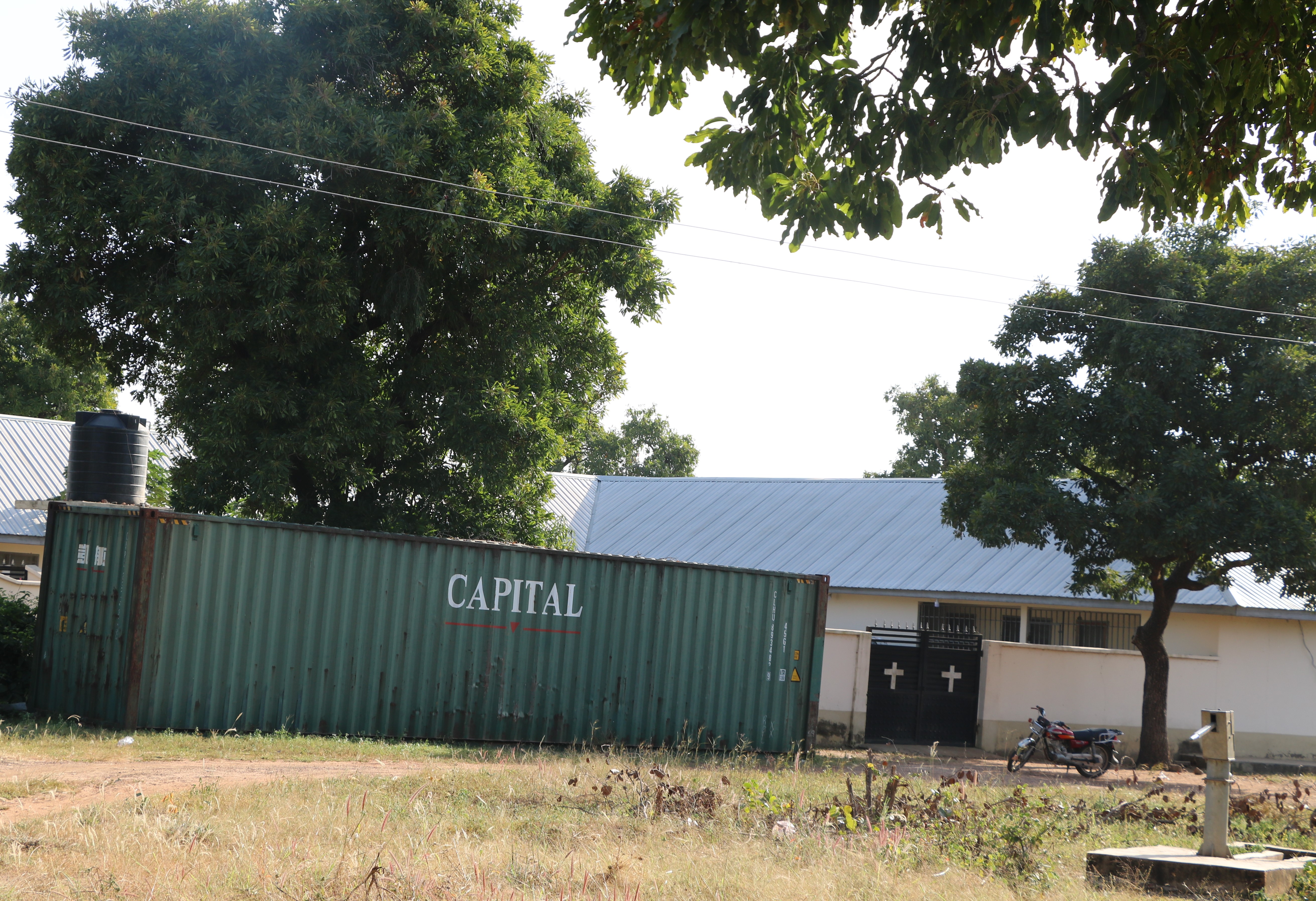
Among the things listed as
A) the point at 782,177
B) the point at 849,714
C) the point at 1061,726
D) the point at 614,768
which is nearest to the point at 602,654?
the point at 614,768

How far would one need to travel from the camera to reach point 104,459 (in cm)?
1862

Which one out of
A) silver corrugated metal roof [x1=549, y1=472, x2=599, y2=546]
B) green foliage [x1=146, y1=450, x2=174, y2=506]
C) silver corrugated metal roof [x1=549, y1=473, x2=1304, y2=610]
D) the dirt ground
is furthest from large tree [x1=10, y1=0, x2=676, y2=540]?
silver corrugated metal roof [x1=549, y1=472, x2=599, y2=546]

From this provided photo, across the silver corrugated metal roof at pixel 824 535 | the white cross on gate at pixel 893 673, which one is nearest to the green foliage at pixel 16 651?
the silver corrugated metal roof at pixel 824 535

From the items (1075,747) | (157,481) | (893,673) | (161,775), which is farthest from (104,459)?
(1075,747)

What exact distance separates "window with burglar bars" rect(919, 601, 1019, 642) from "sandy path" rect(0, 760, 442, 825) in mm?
15954

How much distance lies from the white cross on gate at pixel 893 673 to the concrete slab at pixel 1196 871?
12283mm

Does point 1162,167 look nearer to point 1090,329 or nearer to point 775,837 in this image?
point 775,837

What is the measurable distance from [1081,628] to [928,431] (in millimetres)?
25914

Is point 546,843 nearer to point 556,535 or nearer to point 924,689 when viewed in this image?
point 556,535

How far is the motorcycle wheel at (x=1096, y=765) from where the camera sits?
17797mm

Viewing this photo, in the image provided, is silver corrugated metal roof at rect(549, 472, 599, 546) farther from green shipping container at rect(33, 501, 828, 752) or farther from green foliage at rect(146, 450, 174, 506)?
green shipping container at rect(33, 501, 828, 752)

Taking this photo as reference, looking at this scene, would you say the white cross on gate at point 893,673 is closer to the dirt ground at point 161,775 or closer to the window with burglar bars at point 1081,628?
the dirt ground at point 161,775

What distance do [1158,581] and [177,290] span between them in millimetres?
16776

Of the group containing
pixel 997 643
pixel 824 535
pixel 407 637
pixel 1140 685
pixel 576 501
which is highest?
pixel 576 501
